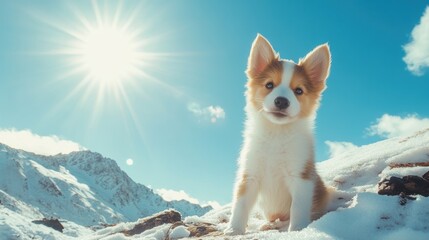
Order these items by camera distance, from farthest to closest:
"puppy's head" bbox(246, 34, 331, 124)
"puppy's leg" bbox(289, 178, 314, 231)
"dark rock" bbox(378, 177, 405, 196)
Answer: "puppy's head" bbox(246, 34, 331, 124) < "puppy's leg" bbox(289, 178, 314, 231) < "dark rock" bbox(378, 177, 405, 196)

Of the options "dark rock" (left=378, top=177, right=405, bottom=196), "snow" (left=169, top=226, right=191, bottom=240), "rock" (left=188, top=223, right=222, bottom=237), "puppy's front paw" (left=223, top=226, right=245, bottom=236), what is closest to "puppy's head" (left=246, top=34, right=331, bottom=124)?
"dark rock" (left=378, top=177, right=405, bottom=196)

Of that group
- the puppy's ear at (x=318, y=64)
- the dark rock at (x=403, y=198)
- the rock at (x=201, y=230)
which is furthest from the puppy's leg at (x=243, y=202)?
the dark rock at (x=403, y=198)

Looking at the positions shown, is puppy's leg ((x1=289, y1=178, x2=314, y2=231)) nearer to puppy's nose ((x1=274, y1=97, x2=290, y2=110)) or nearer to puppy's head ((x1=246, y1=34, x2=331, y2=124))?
puppy's head ((x1=246, y1=34, x2=331, y2=124))

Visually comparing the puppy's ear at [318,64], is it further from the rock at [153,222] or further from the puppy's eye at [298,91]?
the rock at [153,222]

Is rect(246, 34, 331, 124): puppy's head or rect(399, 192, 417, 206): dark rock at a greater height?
rect(246, 34, 331, 124): puppy's head

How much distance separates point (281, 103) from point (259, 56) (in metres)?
1.56

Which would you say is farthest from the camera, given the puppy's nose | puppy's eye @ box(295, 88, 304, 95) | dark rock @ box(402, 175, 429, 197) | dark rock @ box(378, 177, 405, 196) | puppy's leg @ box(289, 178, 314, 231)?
puppy's eye @ box(295, 88, 304, 95)

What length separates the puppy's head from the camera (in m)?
7.27

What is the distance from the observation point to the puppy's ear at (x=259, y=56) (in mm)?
8266

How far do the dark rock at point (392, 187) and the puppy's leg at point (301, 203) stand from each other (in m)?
1.09

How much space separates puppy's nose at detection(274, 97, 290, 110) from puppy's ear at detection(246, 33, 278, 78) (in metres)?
1.31

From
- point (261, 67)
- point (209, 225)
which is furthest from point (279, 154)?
point (209, 225)

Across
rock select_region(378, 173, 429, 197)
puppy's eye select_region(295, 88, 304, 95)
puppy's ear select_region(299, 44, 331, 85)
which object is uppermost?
puppy's ear select_region(299, 44, 331, 85)

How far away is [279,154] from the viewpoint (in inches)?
292
